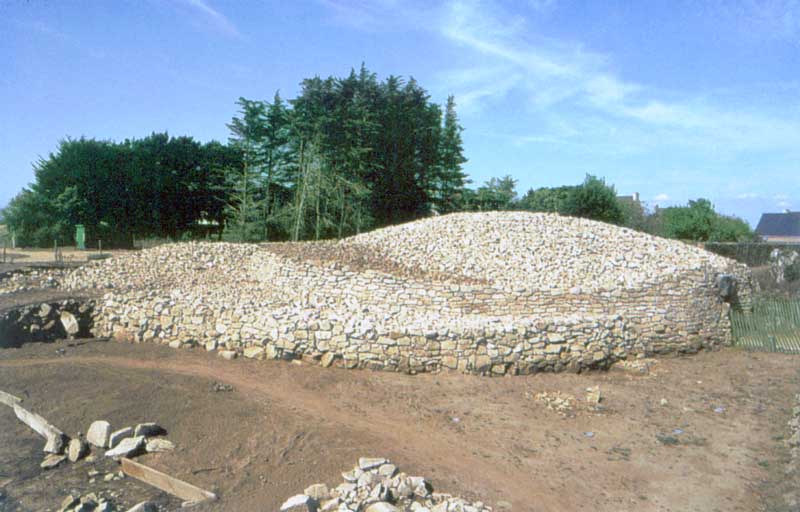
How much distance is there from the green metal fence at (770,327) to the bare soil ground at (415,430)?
2.30 metres

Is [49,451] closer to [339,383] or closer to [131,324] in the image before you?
[339,383]

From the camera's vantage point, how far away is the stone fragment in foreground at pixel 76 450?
582cm

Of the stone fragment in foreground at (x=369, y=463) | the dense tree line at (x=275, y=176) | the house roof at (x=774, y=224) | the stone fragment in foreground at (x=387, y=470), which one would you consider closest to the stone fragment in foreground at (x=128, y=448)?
the stone fragment in foreground at (x=369, y=463)

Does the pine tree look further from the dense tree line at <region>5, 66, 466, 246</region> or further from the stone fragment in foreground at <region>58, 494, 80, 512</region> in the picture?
the stone fragment in foreground at <region>58, 494, 80, 512</region>

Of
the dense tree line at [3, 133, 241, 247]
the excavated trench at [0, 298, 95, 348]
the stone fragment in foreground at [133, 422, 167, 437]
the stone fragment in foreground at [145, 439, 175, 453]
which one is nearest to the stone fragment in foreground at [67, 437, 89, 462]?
the stone fragment in foreground at [133, 422, 167, 437]

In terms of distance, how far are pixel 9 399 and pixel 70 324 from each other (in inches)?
129

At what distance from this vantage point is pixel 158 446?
5762 mm

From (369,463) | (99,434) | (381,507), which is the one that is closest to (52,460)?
(99,434)

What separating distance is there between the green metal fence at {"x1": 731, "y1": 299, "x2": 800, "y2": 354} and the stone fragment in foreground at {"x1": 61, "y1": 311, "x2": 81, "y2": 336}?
13099 mm

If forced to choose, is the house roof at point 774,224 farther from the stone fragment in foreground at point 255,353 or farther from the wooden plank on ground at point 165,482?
the wooden plank on ground at point 165,482

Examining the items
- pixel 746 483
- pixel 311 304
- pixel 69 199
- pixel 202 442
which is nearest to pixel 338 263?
pixel 311 304

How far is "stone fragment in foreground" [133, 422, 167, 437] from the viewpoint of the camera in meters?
5.88

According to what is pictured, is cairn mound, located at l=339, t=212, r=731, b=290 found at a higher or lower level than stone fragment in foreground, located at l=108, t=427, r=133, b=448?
higher

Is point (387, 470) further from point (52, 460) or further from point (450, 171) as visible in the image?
point (450, 171)
